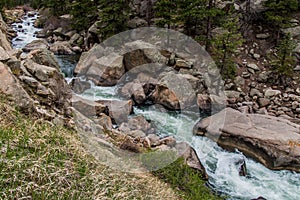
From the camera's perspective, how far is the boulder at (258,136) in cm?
1188

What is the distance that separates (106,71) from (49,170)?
13.8 m

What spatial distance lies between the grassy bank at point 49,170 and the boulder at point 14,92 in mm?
380

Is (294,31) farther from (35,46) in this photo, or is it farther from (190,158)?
(35,46)

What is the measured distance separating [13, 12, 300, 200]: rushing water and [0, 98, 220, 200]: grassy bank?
417cm

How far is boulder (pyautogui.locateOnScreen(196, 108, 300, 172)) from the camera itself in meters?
11.9

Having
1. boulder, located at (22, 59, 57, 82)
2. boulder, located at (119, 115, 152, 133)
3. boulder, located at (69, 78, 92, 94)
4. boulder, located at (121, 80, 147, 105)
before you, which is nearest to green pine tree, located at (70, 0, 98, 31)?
boulder, located at (69, 78, 92, 94)

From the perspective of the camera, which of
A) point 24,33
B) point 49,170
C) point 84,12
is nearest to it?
point 49,170

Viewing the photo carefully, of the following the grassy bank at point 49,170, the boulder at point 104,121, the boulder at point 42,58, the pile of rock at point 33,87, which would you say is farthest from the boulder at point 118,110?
the grassy bank at point 49,170

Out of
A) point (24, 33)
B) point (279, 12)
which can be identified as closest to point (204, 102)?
point (279, 12)

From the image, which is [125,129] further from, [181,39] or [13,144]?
[181,39]

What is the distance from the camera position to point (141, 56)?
1920cm

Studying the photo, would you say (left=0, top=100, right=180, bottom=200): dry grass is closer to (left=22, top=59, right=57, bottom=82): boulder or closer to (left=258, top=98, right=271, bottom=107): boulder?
(left=22, top=59, right=57, bottom=82): boulder

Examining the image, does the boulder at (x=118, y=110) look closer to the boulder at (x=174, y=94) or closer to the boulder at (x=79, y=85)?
the boulder at (x=174, y=94)

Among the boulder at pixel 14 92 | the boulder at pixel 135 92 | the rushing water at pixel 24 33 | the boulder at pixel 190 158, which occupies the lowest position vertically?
the rushing water at pixel 24 33
